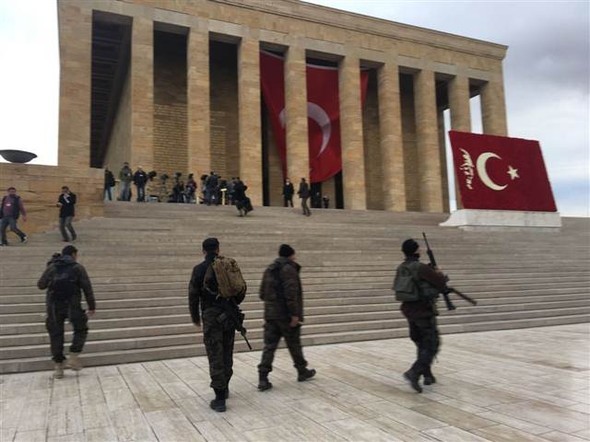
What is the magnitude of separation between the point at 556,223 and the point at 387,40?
A: 50.1 feet

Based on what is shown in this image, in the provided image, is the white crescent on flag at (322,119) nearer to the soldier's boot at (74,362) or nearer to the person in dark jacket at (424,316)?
the soldier's boot at (74,362)

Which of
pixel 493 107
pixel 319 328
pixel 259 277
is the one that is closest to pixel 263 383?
pixel 319 328

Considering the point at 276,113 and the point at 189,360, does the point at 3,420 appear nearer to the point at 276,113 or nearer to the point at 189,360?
the point at 189,360

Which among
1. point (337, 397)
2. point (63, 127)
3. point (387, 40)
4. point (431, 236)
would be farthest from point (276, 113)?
point (337, 397)

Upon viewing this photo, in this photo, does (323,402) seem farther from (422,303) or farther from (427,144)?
(427,144)

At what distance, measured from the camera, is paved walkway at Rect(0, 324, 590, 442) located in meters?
3.63

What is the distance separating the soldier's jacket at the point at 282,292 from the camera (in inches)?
196

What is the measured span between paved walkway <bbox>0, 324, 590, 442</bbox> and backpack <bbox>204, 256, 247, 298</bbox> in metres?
1.01

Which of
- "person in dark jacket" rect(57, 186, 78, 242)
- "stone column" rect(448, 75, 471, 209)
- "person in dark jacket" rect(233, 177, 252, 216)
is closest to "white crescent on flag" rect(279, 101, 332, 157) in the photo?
"stone column" rect(448, 75, 471, 209)

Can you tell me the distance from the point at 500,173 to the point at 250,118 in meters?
12.2

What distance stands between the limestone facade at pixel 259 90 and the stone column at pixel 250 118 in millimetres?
53

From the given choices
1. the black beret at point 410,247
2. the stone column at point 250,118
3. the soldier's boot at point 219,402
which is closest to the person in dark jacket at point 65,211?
the soldier's boot at point 219,402

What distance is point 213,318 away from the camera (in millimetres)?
4398

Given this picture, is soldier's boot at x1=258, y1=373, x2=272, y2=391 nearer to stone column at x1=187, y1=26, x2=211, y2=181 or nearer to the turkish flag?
the turkish flag
